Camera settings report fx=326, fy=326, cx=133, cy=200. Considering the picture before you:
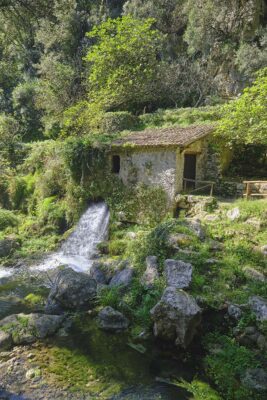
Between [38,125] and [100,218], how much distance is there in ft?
76.3

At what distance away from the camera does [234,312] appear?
321 inches

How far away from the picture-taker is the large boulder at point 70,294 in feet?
31.6

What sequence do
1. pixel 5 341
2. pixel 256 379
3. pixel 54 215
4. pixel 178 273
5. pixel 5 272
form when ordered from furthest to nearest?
pixel 54 215 < pixel 5 272 < pixel 178 273 < pixel 5 341 < pixel 256 379

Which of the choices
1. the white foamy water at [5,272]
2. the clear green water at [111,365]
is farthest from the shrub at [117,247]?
the clear green water at [111,365]

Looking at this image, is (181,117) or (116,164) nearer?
(116,164)

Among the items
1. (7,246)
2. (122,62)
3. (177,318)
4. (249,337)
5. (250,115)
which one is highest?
(122,62)

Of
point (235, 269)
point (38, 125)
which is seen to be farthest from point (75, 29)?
point (235, 269)

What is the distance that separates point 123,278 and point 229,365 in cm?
436

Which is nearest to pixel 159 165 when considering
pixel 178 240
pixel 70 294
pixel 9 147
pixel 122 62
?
pixel 178 240

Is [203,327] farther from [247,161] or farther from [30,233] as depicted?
[247,161]

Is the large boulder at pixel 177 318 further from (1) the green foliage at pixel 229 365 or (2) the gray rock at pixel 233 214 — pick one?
(2) the gray rock at pixel 233 214

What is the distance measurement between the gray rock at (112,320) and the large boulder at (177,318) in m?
1.05

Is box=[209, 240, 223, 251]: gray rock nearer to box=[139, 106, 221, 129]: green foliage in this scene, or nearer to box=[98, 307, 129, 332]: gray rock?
box=[98, 307, 129, 332]: gray rock

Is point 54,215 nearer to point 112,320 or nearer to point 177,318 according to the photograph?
point 112,320
